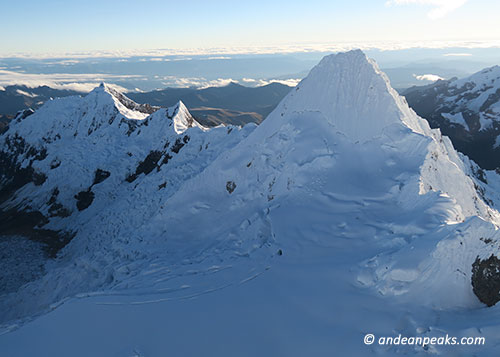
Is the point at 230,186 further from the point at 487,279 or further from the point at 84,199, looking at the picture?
the point at 84,199

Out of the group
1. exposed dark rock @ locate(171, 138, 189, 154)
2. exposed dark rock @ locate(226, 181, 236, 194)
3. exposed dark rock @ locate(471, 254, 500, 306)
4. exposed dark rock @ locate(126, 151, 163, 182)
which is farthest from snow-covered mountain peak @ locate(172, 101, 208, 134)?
exposed dark rock @ locate(471, 254, 500, 306)

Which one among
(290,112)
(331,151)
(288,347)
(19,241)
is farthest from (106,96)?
(288,347)

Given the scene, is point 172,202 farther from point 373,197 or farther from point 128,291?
point 373,197

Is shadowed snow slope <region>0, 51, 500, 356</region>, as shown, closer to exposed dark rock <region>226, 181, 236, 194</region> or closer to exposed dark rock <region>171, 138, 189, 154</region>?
exposed dark rock <region>226, 181, 236, 194</region>

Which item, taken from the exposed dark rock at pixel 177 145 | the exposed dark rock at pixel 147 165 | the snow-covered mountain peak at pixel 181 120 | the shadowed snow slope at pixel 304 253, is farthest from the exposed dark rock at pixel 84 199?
the shadowed snow slope at pixel 304 253

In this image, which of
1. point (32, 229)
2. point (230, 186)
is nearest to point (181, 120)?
point (32, 229)

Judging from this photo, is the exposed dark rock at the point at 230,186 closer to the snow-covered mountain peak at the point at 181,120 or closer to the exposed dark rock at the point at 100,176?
the snow-covered mountain peak at the point at 181,120
